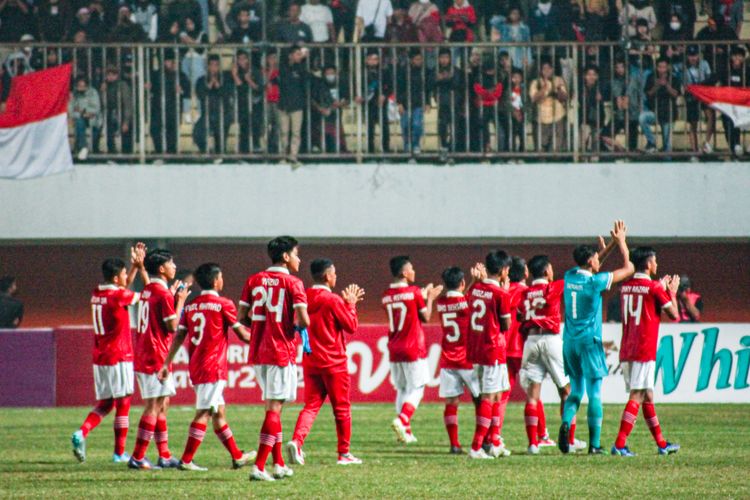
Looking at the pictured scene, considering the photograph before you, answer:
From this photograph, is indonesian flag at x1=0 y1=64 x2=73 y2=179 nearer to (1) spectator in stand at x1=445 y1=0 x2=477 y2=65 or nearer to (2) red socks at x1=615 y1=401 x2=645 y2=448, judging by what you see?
(1) spectator in stand at x1=445 y1=0 x2=477 y2=65

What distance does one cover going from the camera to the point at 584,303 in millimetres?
14758

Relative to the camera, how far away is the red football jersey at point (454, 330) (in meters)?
15.8

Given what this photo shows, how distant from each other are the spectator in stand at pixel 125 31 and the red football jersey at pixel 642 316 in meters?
13.1

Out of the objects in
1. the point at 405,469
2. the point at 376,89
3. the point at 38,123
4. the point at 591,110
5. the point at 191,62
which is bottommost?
the point at 405,469

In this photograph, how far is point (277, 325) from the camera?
41.1 feet

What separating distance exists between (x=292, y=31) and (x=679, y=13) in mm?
6893

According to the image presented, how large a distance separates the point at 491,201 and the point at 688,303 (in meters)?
4.15

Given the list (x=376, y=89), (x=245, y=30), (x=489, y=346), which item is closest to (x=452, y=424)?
(x=489, y=346)

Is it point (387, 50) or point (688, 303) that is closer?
point (688, 303)

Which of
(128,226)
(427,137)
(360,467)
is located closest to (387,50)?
(427,137)

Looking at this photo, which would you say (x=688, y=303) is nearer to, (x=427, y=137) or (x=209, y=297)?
(x=427, y=137)

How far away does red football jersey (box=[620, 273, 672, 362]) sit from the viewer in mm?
14539

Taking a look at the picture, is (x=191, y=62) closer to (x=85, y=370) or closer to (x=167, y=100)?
(x=167, y=100)

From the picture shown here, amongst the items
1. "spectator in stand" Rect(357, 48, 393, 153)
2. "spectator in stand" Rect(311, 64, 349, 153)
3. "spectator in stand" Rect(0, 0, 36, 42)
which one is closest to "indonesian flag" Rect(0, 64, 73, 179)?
"spectator in stand" Rect(0, 0, 36, 42)
